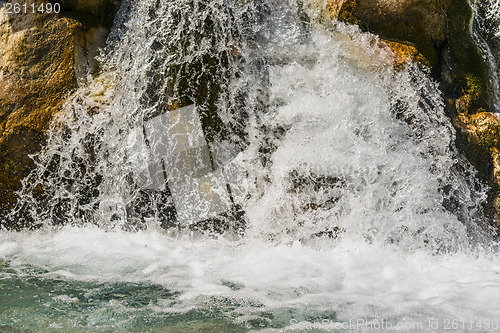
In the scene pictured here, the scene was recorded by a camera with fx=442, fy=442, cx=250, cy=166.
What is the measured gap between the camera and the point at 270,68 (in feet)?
12.7

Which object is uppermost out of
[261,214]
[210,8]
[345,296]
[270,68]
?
[210,8]

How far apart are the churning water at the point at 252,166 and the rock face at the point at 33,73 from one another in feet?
0.48

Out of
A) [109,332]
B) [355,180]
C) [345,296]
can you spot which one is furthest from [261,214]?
[109,332]

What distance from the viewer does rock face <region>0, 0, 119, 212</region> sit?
13.2ft

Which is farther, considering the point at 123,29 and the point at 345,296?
the point at 123,29

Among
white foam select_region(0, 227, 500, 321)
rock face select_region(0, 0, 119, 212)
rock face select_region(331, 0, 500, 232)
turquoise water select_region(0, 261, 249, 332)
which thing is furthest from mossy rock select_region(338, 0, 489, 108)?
turquoise water select_region(0, 261, 249, 332)

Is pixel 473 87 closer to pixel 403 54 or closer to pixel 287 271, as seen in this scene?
pixel 403 54

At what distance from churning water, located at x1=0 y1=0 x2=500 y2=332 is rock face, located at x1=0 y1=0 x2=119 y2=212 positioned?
15 cm

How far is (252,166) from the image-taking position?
384 centimetres

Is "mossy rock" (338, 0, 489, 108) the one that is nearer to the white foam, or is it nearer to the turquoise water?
the white foam

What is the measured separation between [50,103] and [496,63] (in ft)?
13.7

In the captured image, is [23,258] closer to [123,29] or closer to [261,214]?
[261,214]

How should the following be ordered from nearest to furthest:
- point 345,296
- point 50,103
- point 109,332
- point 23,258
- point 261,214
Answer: point 109,332, point 345,296, point 23,258, point 261,214, point 50,103

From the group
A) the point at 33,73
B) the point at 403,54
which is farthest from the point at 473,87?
the point at 33,73
